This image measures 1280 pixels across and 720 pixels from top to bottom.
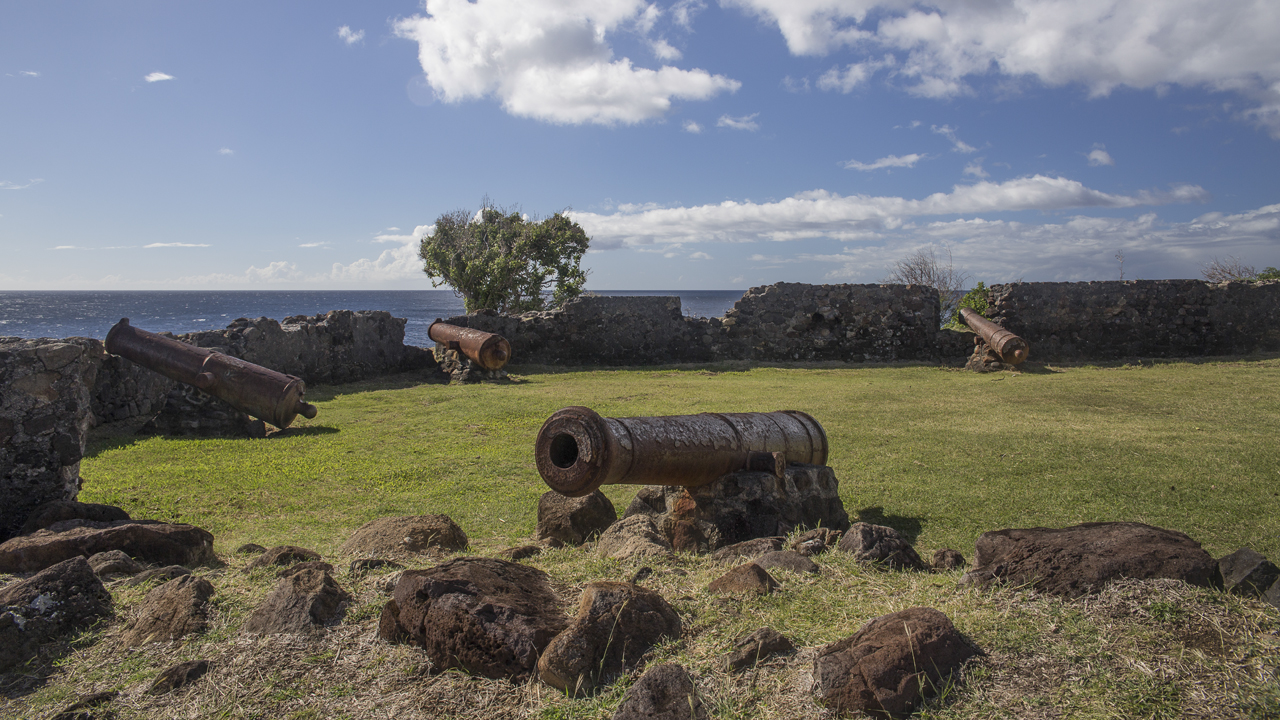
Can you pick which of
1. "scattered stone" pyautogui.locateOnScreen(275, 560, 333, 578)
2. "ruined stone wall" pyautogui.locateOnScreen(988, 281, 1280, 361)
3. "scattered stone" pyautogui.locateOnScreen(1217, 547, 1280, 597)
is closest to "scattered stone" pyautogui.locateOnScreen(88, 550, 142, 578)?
"scattered stone" pyautogui.locateOnScreen(275, 560, 333, 578)

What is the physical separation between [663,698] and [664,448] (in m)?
2.17

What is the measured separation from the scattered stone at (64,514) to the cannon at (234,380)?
4.60m

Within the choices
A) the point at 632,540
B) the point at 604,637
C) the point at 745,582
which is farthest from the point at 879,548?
the point at 604,637

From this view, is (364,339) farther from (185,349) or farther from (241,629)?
(241,629)

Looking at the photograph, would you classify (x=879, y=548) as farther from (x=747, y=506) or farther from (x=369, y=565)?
(x=369, y=565)

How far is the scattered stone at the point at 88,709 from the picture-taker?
2736mm

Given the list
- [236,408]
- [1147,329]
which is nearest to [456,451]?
[236,408]

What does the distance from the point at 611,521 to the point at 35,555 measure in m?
3.46

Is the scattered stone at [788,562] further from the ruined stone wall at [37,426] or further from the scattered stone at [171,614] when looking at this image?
the ruined stone wall at [37,426]

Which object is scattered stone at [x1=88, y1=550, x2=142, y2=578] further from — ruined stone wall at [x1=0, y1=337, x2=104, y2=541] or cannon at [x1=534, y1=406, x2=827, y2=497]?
cannon at [x1=534, y1=406, x2=827, y2=497]

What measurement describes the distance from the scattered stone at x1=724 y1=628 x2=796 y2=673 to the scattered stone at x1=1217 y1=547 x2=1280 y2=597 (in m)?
2.00

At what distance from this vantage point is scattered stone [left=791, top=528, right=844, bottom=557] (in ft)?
14.1

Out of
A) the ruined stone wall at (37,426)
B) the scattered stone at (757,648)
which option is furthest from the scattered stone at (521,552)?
the ruined stone wall at (37,426)

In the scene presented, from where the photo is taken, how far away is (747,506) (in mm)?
4977
